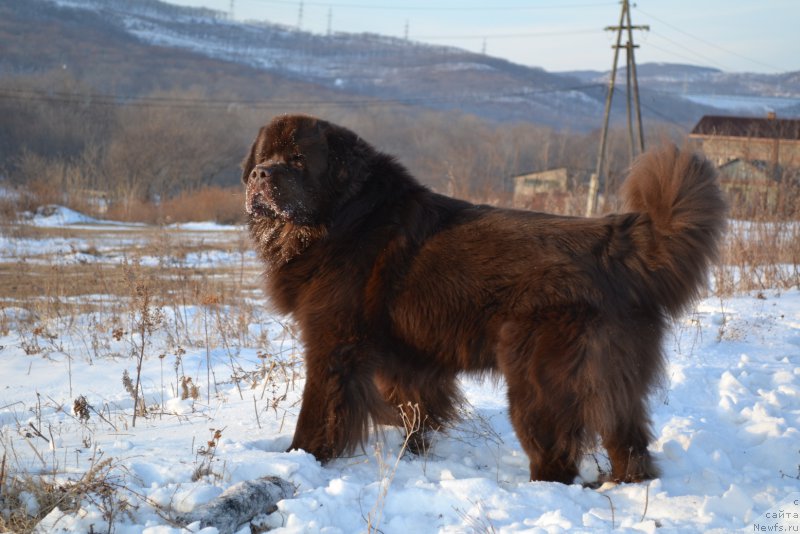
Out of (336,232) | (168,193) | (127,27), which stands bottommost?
(168,193)

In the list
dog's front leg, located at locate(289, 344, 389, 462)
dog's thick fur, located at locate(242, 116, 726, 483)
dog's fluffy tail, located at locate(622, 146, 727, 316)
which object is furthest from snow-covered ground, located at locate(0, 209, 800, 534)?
dog's fluffy tail, located at locate(622, 146, 727, 316)

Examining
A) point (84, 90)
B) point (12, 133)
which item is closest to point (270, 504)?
point (12, 133)

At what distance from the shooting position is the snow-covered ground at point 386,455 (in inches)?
133

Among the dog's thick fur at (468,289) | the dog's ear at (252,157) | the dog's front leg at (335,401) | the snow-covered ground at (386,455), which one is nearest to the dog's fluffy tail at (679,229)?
the dog's thick fur at (468,289)

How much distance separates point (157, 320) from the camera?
22.0ft

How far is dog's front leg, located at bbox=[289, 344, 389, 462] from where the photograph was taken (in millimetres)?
4371

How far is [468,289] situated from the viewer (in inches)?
167

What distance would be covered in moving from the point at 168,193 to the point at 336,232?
5189cm

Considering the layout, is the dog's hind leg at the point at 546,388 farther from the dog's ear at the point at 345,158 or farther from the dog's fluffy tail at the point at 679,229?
the dog's ear at the point at 345,158

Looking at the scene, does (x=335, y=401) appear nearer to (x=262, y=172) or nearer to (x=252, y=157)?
(x=262, y=172)

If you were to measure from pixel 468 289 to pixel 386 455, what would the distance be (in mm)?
1258

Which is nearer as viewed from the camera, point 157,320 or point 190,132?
point 157,320

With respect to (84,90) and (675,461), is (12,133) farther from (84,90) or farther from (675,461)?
(675,461)

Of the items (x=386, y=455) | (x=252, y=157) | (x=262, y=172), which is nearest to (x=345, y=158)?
(x=262, y=172)
